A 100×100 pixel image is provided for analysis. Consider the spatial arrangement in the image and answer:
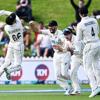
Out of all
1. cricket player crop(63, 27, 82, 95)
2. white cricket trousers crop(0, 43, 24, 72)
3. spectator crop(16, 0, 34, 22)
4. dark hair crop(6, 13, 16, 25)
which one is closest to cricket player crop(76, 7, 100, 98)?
cricket player crop(63, 27, 82, 95)

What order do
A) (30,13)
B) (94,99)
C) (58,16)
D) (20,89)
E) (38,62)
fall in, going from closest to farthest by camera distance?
(94,99) → (20,89) → (38,62) → (30,13) → (58,16)

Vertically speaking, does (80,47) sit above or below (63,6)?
below

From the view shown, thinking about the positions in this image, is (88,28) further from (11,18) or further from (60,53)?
(11,18)

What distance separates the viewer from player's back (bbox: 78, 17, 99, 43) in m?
18.1

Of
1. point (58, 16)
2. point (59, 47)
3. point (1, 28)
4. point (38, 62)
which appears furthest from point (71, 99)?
point (58, 16)

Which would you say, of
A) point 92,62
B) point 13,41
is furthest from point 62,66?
point 13,41

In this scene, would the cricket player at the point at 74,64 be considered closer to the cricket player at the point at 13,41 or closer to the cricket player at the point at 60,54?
the cricket player at the point at 60,54

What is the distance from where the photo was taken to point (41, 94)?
769 inches

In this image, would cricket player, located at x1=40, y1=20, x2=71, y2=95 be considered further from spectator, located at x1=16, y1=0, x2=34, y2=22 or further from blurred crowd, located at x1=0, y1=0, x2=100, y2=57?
spectator, located at x1=16, y1=0, x2=34, y2=22

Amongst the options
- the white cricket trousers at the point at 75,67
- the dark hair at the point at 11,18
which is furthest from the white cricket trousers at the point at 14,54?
the white cricket trousers at the point at 75,67

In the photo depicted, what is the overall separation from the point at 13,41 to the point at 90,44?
3.00 meters

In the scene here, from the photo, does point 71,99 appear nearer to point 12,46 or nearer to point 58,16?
point 12,46

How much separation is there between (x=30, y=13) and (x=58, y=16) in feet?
10.7

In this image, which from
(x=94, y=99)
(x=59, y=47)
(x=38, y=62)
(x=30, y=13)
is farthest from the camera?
(x=30, y=13)
